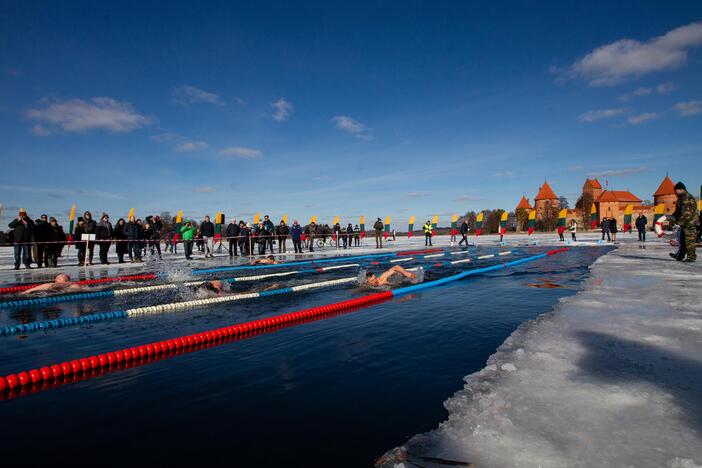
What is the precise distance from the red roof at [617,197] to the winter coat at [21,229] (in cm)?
9800

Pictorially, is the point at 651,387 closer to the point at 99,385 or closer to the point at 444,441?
the point at 444,441

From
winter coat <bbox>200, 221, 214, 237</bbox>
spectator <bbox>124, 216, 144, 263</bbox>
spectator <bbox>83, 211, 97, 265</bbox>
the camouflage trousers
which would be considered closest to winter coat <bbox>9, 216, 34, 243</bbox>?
spectator <bbox>83, 211, 97, 265</bbox>

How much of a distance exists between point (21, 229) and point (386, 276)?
11.7 m

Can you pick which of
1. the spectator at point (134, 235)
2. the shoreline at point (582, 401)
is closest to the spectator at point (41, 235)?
the spectator at point (134, 235)

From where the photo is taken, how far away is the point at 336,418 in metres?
2.30

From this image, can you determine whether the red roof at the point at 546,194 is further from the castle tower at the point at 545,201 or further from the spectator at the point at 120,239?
the spectator at the point at 120,239

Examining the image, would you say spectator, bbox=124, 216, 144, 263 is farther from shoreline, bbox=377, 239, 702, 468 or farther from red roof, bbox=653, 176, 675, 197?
red roof, bbox=653, 176, 675, 197

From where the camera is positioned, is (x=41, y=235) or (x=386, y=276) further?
(x=41, y=235)

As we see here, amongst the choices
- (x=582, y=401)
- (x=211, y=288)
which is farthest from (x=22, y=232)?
(x=582, y=401)

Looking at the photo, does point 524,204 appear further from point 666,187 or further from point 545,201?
point 666,187

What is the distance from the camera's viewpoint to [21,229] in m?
12.0

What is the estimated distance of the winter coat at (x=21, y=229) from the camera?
38.5 ft

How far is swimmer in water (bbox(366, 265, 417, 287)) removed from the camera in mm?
7766

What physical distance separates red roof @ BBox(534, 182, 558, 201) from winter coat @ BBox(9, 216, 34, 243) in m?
95.2
